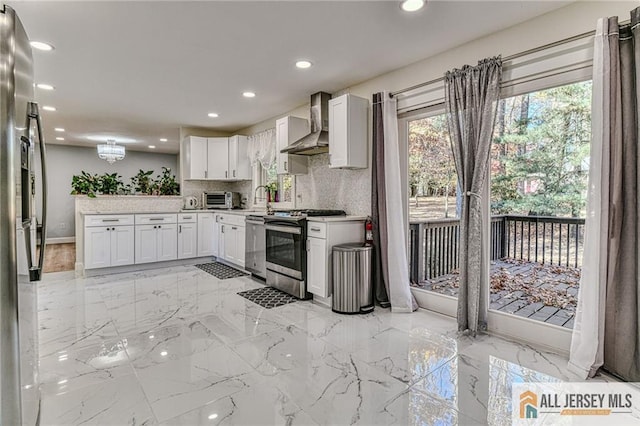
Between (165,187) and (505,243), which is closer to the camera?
(505,243)

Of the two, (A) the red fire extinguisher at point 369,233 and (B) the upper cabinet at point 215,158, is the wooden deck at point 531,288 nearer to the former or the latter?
(A) the red fire extinguisher at point 369,233

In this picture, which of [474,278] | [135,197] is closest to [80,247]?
[135,197]

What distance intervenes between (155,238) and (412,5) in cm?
490

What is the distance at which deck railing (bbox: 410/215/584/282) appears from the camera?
3.66 metres

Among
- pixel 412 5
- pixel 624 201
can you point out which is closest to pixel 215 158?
pixel 412 5

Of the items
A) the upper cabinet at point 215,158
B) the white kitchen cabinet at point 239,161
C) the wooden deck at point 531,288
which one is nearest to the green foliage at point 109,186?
the upper cabinet at point 215,158

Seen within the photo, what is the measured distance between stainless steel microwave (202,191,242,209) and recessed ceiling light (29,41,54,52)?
11.8ft

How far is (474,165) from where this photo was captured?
111 inches

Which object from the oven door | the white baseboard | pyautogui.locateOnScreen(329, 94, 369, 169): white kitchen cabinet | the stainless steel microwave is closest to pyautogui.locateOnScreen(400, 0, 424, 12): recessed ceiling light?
pyautogui.locateOnScreen(329, 94, 369, 169): white kitchen cabinet

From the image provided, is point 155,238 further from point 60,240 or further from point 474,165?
point 60,240

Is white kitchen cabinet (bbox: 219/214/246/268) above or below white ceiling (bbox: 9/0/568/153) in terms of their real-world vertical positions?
below

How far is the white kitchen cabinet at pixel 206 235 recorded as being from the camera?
593 centimetres

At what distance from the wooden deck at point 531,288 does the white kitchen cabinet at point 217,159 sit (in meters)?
4.22

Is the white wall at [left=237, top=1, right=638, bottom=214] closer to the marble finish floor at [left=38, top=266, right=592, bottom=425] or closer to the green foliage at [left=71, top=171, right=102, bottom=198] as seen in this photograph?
the marble finish floor at [left=38, top=266, right=592, bottom=425]
